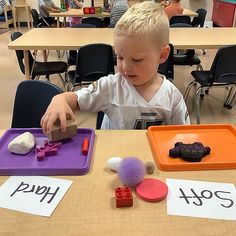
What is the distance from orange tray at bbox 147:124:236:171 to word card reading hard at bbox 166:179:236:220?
0.18ft

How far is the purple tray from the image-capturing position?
0.66 metres

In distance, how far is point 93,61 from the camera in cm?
230

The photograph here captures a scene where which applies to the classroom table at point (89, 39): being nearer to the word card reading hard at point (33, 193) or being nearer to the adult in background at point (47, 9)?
the word card reading hard at point (33, 193)

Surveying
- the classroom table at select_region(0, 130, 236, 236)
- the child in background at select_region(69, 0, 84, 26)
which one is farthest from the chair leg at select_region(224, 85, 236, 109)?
the child in background at select_region(69, 0, 84, 26)

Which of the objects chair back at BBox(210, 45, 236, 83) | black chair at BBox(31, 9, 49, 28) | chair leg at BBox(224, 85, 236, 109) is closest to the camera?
chair back at BBox(210, 45, 236, 83)

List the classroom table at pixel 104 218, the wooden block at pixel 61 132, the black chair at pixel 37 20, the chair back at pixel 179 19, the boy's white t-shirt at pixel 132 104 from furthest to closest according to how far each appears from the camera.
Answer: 1. the black chair at pixel 37 20
2. the chair back at pixel 179 19
3. the boy's white t-shirt at pixel 132 104
4. the wooden block at pixel 61 132
5. the classroom table at pixel 104 218

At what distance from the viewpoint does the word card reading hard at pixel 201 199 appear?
55 cm

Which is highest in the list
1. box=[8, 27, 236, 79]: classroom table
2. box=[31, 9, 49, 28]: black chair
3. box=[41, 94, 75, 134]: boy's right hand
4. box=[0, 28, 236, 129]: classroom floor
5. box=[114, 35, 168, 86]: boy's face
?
box=[114, 35, 168, 86]: boy's face

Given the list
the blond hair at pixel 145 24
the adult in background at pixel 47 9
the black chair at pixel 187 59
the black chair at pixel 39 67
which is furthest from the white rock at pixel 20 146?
the adult in background at pixel 47 9

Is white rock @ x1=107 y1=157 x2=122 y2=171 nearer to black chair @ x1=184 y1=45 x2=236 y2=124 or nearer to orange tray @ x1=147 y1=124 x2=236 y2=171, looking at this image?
orange tray @ x1=147 y1=124 x2=236 y2=171

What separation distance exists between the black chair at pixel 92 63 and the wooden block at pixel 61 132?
1.50m

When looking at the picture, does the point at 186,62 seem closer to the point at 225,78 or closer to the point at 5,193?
the point at 225,78

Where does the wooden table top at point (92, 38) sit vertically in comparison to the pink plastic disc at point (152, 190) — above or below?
below

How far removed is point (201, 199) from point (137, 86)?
1.82 ft
